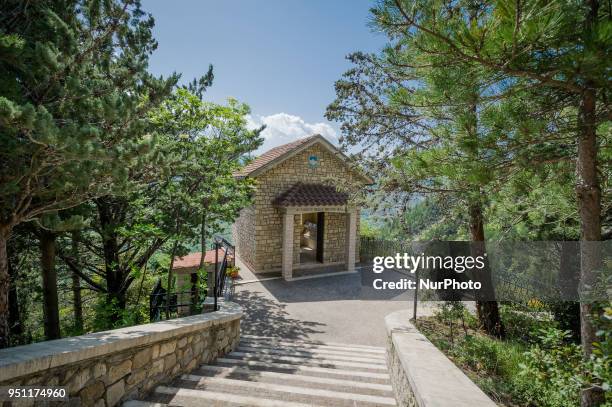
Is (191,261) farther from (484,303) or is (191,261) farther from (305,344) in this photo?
→ (484,303)

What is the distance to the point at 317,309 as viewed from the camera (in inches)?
330

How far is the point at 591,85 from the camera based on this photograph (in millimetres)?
2521

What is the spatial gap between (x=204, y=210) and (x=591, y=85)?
6076 mm

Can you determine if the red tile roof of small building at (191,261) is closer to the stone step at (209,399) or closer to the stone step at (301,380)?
the stone step at (301,380)

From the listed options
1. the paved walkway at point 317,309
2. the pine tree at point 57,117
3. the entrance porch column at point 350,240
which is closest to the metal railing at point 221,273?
the paved walkway at point 317,309

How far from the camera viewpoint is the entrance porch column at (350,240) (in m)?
11.9

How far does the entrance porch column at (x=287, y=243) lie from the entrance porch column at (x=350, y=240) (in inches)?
97.8

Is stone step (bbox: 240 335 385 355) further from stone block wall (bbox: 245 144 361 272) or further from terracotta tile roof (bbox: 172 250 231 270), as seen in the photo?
stone block wall (bbox: 245 144 361 272)


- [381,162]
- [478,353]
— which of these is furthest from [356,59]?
[478,353]

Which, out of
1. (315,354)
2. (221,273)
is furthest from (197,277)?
(315,354)

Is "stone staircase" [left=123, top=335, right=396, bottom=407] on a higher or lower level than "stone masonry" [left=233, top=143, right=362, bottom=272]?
lower

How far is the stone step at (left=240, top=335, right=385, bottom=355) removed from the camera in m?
5.99

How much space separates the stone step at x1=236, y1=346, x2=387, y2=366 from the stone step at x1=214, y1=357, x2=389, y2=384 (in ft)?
1.78

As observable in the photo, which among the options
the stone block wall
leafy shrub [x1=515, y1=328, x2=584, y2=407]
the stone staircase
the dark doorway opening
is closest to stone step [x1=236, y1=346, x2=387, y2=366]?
the stone staircase
